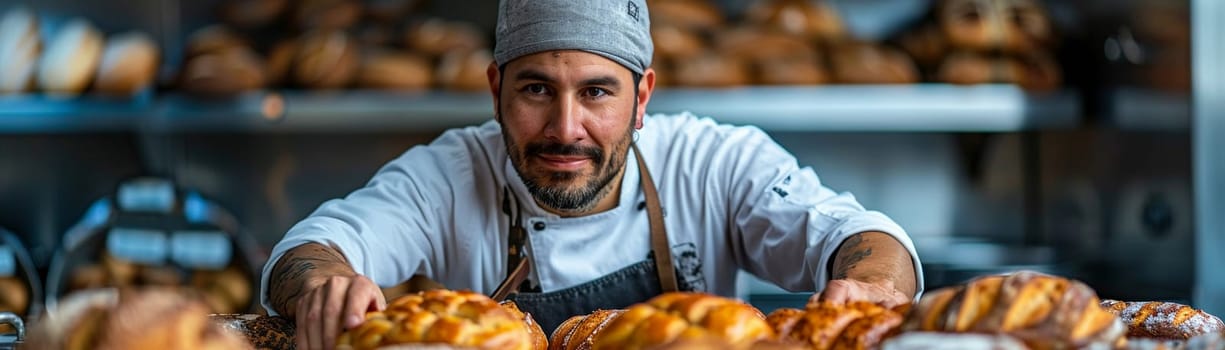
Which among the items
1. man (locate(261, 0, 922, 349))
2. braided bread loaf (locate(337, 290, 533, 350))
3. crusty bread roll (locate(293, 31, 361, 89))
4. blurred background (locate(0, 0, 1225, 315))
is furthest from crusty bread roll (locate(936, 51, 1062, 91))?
braided bread loaf (locate(337, 290, 533, 350))

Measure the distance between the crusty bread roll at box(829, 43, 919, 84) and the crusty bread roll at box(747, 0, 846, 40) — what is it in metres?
0.21

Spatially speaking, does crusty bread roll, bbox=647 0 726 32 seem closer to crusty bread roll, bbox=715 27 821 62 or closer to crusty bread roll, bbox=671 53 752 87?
crusty bread roll, bbox=715 27 821 62

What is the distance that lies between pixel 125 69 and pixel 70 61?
0.53 feet

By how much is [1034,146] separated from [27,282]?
3.43m

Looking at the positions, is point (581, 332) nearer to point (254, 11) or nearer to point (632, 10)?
point (632, 10)

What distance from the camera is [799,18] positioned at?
12.5 feet

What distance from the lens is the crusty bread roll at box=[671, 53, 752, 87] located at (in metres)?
3.43

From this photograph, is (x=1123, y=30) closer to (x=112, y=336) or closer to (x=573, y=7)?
(x=573, y=7)

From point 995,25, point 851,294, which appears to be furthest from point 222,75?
point 851,294

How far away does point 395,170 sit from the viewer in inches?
89.4

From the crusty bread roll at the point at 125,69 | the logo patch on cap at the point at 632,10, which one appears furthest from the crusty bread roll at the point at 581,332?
the crusty bread roll at the point at 125,69

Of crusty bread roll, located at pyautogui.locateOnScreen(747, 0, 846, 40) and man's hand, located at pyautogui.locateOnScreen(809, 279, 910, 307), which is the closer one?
man's hand, located at pyautogui.locateOnScreen(809, 279, 910, 307)

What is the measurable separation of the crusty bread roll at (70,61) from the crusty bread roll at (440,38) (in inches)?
39.9

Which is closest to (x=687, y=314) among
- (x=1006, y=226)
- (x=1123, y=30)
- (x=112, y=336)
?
(x=112, y=336)
